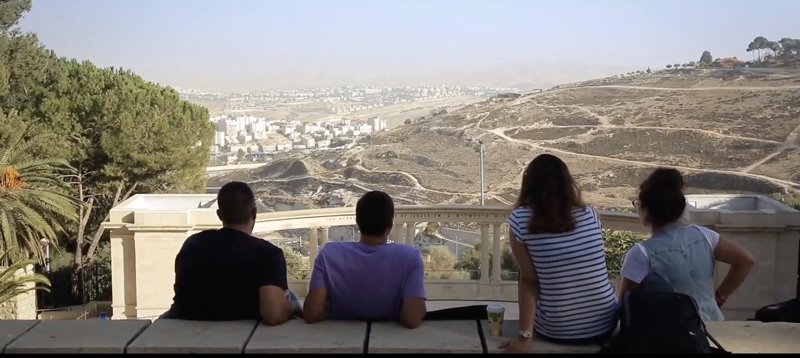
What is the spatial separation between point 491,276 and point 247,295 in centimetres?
1116

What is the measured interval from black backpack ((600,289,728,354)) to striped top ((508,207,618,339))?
23 centimetres

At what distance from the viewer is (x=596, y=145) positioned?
57.2 metres

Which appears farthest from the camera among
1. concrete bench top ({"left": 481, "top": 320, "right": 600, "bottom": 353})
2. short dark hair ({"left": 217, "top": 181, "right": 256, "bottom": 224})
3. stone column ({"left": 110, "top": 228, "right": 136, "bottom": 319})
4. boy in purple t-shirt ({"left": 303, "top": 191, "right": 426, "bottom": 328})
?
stone column ({"left": 110, "top": 228, "right": 136, "bottom": 319})

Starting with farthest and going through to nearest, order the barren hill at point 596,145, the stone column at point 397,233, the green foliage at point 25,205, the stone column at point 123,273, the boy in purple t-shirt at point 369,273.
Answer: the barren hill at point 596,145 < the stone column at point 397,233 < the green foliage at point 25,205 < the stone column at point 123,273 < the boy in purple t-shirt at point 369,273

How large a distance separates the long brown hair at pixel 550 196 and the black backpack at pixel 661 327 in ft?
1.31

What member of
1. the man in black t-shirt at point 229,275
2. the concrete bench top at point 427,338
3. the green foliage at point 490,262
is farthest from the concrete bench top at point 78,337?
the green foliage at point 490,262

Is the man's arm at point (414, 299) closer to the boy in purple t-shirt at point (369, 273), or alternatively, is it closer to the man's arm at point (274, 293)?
the boy in purple t-shirt at point (369, 273)

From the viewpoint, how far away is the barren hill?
4709cm

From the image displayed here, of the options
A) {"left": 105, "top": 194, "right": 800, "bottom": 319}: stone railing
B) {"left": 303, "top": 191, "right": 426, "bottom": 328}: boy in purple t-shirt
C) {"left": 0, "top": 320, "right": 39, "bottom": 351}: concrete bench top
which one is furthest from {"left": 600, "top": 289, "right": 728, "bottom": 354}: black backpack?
{"left": 105, "top": 194, "right": 800, "bottom": 319}: stone railing

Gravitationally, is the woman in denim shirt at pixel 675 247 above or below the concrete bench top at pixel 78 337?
above

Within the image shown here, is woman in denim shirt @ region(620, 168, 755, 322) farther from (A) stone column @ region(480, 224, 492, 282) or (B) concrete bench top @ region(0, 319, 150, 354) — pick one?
(A) stone column @ region(480, 224, 492, 282)

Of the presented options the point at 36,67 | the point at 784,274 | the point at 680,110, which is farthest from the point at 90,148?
the point at 680,110

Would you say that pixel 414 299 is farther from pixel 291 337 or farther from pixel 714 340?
pixel 714 340

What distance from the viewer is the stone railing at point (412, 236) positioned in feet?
34.7
